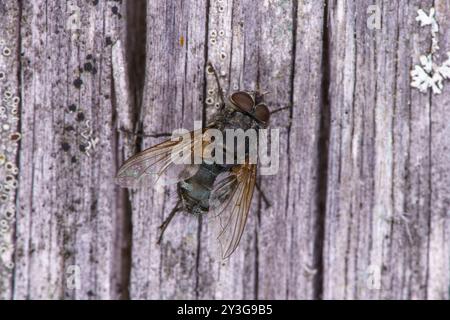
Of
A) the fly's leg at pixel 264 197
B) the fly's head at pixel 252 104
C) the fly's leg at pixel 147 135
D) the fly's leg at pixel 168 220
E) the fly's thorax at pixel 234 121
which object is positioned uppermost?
the fly's head at pixel 252 104

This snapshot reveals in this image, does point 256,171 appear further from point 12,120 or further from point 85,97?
point 12,120

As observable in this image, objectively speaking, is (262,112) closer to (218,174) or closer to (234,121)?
(234,121)

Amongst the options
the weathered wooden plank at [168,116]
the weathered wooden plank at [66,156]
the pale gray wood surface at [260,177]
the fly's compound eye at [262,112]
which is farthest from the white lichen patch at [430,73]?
the weathered wooden plank at [66,156]

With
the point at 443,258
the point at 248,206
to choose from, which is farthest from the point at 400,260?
the point at 248,206

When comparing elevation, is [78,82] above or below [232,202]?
above

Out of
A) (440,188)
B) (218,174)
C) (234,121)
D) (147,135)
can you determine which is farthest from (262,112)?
(440,188)

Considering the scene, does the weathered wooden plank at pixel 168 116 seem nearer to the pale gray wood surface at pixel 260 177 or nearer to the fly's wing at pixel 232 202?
the pale gray wood surface at pixel 260 177

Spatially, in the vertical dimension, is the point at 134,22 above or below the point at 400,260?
above
